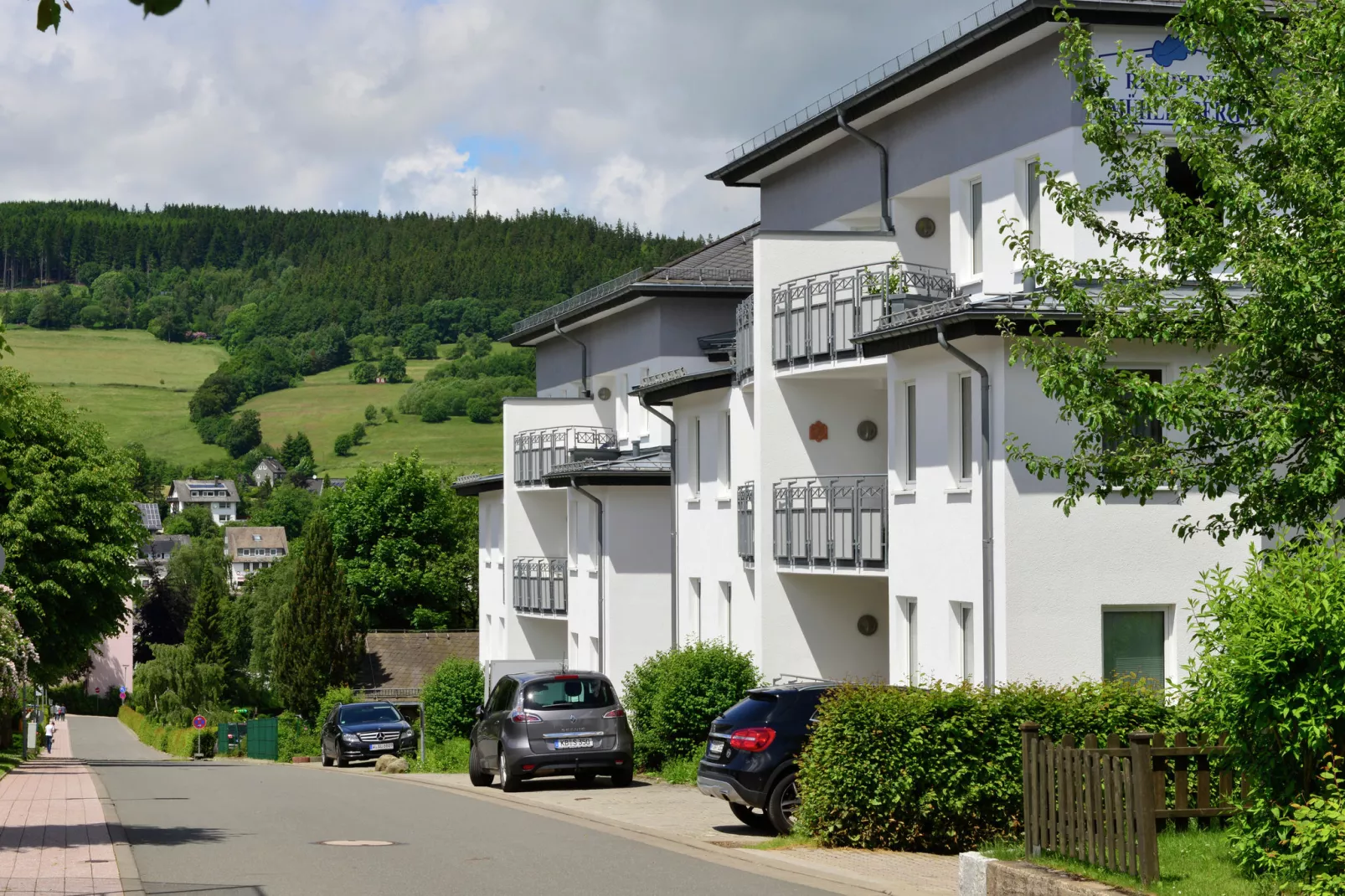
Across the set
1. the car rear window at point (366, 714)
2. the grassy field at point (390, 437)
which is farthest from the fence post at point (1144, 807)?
the grassy field at point (390, 437)

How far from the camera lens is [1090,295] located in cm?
1355

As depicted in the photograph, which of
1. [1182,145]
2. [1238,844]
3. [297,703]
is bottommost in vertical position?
[297,703]

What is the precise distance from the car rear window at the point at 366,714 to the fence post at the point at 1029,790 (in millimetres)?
31390

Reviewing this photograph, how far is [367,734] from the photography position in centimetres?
4075

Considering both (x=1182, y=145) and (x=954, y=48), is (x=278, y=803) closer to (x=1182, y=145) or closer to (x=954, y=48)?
(x=954, y=48)

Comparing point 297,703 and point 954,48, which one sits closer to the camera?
point 954,48

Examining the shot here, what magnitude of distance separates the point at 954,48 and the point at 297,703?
170 ft

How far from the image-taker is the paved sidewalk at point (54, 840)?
13.1 metres

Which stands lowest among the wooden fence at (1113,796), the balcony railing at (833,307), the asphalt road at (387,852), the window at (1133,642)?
the asphalt road at (387,852)

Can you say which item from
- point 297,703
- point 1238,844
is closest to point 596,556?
point 1238,844

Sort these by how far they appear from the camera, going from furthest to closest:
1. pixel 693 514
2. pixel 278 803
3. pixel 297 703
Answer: pixel 297 703
pixel 693 514
pixel 278 803

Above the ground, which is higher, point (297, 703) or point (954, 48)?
point (954, 48)

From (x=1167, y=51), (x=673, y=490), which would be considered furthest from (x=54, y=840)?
(x=673, y=490)

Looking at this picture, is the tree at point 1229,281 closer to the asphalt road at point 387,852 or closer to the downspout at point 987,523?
the asphalt road at point 387,852
